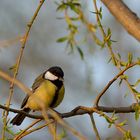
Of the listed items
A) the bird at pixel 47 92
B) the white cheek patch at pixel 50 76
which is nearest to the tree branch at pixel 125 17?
the bird at pixel 47 92

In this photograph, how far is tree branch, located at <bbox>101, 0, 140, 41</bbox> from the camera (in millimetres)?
1573

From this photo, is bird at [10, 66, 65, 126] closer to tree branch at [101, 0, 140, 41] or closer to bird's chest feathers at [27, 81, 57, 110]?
bird's chest feathers at [27, 81, 57, 110]

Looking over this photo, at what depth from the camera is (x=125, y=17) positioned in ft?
5.24

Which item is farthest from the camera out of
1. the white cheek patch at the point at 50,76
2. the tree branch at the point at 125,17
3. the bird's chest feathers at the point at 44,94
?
the white cheek patch at the point at 50,76

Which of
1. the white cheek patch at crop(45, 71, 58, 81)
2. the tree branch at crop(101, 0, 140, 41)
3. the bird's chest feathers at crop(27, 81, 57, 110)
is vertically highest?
the white cheek patch at crop(45, 71, 58, 81)

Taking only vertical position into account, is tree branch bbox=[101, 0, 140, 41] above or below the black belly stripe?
below

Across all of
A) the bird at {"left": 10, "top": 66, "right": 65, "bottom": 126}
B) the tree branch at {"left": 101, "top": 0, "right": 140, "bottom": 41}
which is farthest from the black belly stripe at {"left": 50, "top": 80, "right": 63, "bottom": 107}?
the tree branch at {"left": 101, "top": 0, "right": 140, "bottom": 41}

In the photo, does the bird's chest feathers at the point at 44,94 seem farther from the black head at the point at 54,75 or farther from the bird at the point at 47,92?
the black head at the point at 54,75

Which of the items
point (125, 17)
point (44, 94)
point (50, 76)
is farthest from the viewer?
point (50, 76)

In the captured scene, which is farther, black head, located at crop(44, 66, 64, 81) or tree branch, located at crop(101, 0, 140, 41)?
black head, located at crop(44, 66, 64, 81)

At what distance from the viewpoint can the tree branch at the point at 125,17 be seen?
5.16ft

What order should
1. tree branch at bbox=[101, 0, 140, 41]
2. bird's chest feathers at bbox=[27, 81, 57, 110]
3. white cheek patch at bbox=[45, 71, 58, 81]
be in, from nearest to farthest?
tree branch at bbox=[101, 0, 140, 41], bird's chest feathers at bbox=[27, 81, 57, 110], white cheek patch at bbox=[45, 71, 58, 81]

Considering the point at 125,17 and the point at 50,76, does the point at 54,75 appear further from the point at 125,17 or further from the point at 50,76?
the point at 125,17

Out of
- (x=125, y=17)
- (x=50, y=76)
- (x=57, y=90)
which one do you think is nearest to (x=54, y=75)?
(x=50, y=76)
